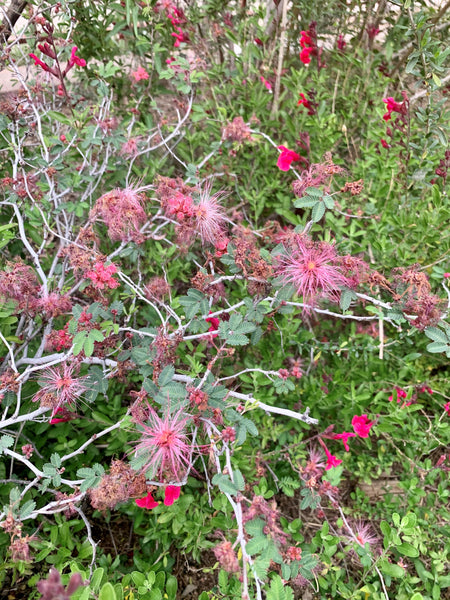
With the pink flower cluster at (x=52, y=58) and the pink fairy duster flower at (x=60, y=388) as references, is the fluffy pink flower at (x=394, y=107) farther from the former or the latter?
the pink fairy duster flower at (x=60, y=388)

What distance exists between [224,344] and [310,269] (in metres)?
0.35

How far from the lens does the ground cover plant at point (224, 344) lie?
1321 mm

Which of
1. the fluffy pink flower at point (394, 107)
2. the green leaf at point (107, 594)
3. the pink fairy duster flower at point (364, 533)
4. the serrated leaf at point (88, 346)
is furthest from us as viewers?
the fluffy pink flower at point (394, 107)

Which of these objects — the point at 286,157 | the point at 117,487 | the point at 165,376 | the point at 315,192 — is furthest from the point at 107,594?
the point at 286,157

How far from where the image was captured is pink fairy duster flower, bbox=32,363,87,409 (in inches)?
51.9

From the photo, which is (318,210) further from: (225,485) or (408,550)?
(408,550)

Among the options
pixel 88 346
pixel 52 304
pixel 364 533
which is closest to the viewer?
pixel 88 346

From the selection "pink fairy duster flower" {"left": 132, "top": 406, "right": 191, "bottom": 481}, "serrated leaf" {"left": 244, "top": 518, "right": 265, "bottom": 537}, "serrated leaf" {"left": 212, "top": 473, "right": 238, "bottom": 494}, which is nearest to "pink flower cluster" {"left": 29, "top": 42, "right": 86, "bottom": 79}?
"pink fairy duster flower" {"left": 132, "top": 406, "right": 191, "bottom": 481}

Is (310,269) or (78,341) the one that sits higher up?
(310,269)

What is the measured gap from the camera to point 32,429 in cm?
178

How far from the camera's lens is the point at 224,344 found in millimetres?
1309

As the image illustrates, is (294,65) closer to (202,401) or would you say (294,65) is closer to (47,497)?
(202,401)

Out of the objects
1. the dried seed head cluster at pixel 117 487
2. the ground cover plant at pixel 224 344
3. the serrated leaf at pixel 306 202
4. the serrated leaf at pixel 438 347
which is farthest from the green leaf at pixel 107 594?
the serrated leaf at pixel 306 202

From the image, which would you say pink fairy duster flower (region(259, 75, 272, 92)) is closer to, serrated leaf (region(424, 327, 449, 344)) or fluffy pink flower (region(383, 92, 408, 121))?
fluffy pink flower (region(383, 92, 408, 121))
